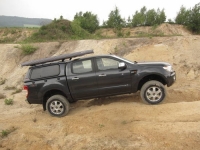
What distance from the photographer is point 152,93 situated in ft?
23.2

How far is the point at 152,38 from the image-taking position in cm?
1401

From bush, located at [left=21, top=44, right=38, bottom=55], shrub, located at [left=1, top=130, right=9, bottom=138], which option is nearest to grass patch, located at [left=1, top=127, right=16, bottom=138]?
shrub, located at [left=1, top=130, right=9, bottom=138]

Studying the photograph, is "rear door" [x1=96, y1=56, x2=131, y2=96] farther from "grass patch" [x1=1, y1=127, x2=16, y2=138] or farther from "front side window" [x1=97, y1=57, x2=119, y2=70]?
"grass patch" [x1=1, y1=127, x2=16, y2=138]

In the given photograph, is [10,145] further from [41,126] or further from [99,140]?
[99,140]

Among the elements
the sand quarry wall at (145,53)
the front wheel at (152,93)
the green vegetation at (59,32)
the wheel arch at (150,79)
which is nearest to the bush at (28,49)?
the sand quarry wall at (145,53)

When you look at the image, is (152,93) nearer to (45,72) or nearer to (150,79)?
(150,79)

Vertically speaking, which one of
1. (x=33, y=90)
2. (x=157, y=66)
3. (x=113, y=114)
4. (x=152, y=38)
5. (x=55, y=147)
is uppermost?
(x=152, y=38)

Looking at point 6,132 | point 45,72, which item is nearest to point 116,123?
point 45,72

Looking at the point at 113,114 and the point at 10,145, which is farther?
the point at 113,114

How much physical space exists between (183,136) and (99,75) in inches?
127

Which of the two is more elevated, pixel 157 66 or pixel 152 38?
pixel 152 38

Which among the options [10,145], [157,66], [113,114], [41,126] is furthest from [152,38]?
[10,145]

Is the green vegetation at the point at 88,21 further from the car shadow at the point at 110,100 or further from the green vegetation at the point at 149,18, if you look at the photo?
the car shadow at the point at 110,100

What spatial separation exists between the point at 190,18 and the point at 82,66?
94.8 ft
